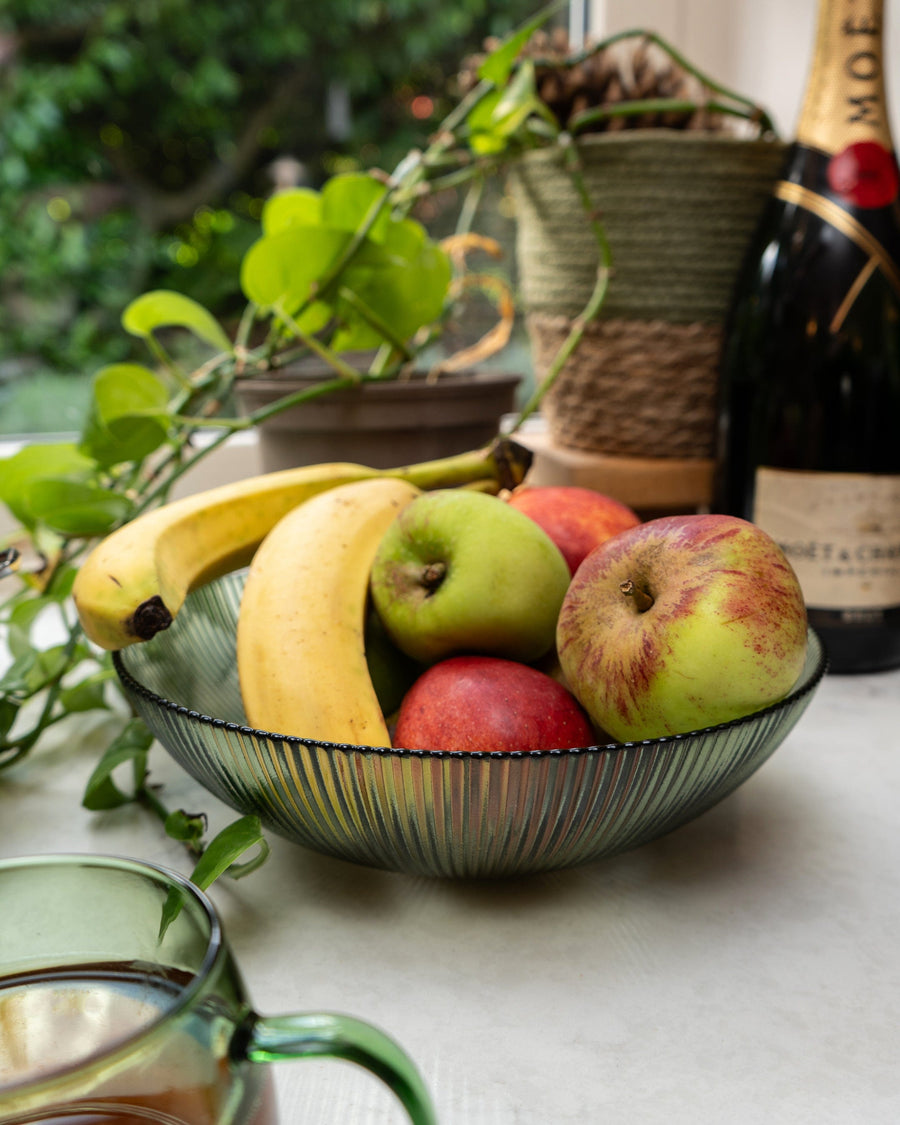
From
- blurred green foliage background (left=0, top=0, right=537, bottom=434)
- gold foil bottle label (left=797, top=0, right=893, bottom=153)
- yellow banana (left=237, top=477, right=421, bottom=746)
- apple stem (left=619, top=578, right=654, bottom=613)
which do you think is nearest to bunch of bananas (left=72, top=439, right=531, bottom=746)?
yellow banana (left=237, top=477, right=421, bottom=746)

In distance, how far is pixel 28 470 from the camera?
570mm

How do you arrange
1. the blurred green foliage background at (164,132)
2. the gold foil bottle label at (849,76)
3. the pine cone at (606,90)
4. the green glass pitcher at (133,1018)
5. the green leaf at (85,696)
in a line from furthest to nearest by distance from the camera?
the blurred green foliage background at (164,132)
the pine cone at (606,90)
the gold foil bottle label at (849,76)
the green leaf at (85,696)
the green glass pitcher at (133,1018)

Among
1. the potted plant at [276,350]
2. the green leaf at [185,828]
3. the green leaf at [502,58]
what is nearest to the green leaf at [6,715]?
the potted plant at [276,350]

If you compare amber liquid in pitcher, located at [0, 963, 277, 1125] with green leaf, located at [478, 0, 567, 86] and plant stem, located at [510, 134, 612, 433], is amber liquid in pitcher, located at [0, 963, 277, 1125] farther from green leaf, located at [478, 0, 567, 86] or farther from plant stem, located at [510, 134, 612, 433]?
green leaf, located at [478, 0, 567, 86]

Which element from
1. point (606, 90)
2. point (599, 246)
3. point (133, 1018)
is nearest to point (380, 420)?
point (599, 246)

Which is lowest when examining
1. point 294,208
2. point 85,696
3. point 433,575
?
point 85,696

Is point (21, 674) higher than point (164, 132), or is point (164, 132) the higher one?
point (164, 132)

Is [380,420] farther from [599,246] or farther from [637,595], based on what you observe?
[637,595]

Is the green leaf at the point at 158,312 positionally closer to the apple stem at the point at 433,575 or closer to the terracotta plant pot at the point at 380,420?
the terracotta plant pot at the point at 380,420

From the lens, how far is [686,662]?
1.10ft

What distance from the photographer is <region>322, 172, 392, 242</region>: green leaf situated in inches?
25.0

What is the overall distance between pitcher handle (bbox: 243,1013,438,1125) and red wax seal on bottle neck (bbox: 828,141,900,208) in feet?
1.95

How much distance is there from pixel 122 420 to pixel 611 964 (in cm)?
36

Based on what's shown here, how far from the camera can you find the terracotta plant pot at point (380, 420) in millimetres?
655
